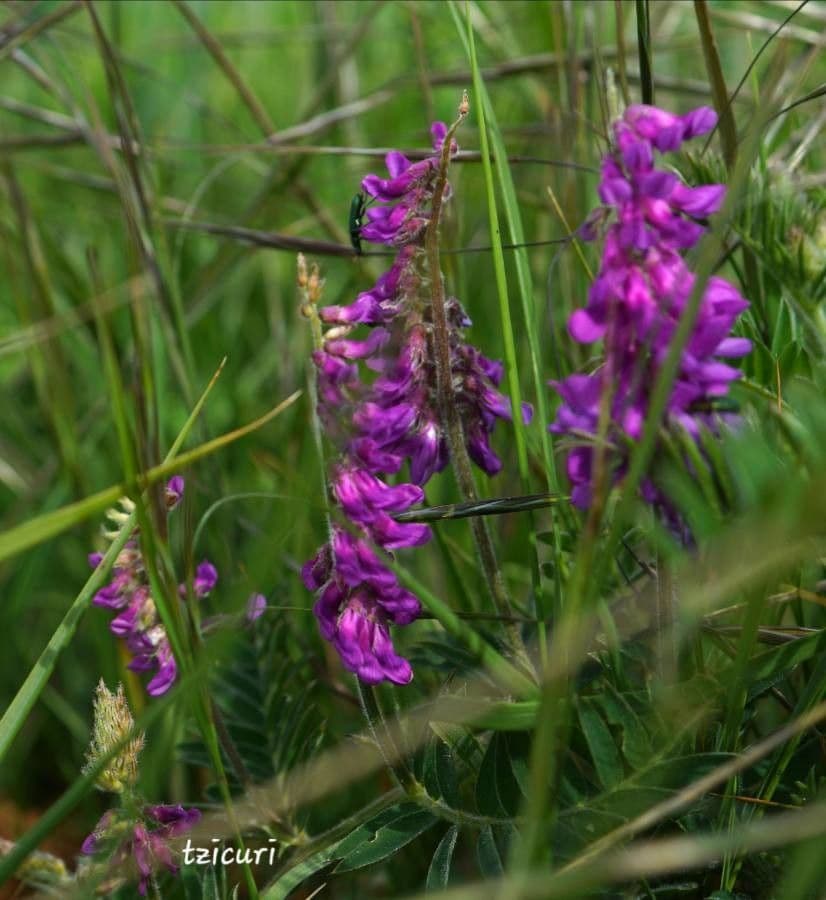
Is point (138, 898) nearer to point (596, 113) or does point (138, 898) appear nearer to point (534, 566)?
point (534, 566)

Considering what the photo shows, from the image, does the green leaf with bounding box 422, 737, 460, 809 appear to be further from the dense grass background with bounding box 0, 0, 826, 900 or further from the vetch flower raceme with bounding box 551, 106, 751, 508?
the vetch flower raceme with bounding box 551, 106, 751, 508

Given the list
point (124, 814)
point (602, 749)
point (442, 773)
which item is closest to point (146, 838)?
point (124, 814)

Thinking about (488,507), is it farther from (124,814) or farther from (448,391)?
(124,814)

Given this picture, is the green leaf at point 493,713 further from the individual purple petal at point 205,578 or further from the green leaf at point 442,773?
the individual purple petal at point 205,578

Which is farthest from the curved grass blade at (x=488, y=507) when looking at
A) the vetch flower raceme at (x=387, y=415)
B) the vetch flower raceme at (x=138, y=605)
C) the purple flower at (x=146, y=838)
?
the purple flower at (x=146, y=838)

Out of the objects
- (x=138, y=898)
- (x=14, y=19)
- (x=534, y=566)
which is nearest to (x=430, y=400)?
(x=534, y=566)

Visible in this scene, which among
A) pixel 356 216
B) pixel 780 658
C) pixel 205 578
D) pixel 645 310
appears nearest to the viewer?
pixel 645 310
